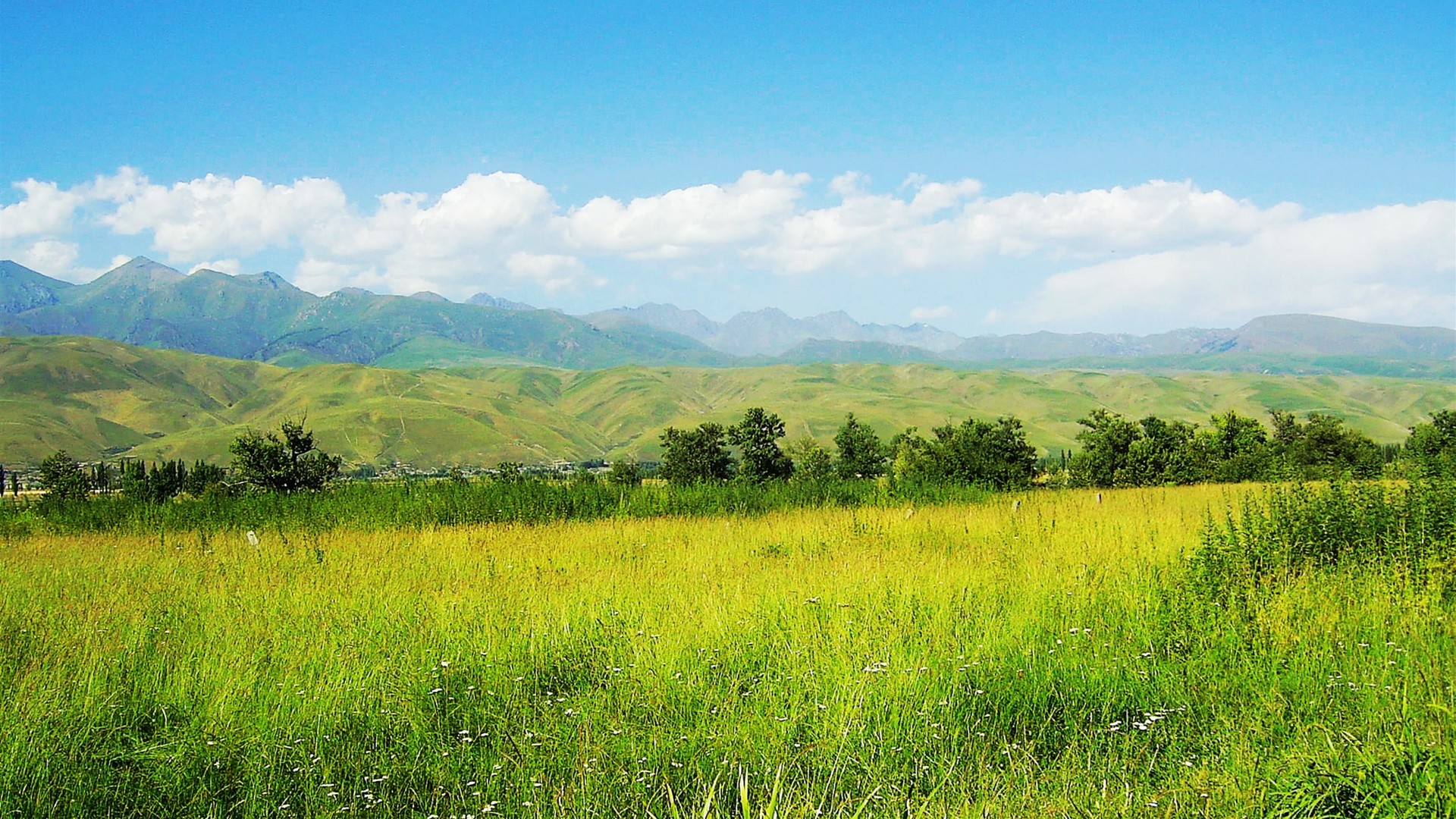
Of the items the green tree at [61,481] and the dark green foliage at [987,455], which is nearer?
the green tree at [61,481]

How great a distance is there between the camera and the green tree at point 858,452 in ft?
196

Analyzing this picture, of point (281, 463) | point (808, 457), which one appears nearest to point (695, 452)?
point (281, 463)

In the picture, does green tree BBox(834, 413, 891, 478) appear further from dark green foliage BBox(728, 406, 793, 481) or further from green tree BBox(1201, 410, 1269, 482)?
green tree BBox(1201, 410, 1269, 482)

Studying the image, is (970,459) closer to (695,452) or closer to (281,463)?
(695,452)

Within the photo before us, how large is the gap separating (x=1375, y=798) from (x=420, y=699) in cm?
481

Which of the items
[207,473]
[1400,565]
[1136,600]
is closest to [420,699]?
[1136,600]

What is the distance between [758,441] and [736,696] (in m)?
44.3

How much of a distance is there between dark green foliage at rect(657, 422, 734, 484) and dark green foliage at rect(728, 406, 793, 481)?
50.7 inches

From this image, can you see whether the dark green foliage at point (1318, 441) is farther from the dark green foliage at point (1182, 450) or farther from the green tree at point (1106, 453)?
the green tree at point (1106, 453)

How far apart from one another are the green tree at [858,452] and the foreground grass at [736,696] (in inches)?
2014

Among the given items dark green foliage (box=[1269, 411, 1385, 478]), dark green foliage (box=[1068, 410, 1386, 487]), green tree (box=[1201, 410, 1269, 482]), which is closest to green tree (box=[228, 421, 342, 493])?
dark green foliage (box=[1068, 410, 1386, 487])

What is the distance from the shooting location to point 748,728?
457 cm

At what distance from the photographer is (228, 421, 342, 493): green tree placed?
1038 inches

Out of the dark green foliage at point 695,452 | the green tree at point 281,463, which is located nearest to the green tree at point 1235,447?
the dark green foliage at point 695,452
